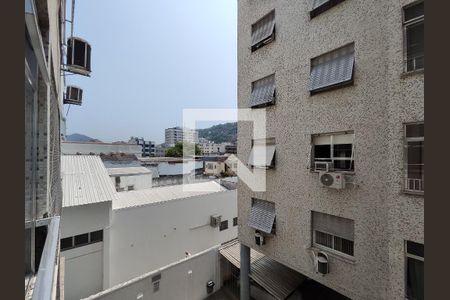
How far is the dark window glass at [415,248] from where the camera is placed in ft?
12.2

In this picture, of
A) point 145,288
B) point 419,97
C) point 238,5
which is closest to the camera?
point 419,97

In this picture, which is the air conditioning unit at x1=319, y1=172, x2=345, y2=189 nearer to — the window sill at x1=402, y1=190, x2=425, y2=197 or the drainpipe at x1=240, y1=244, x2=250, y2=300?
the window sill at x1=402, y1=190, x2=425, y2=197

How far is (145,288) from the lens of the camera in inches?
301

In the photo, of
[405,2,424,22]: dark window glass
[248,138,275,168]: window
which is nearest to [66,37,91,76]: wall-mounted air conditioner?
[248,138,275,168]: window

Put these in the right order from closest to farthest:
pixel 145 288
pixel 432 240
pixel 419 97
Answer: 1. pixel 432 240
2. pixel 419 97
3. pixel 145 288

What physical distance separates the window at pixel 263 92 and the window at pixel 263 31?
1.18 meters

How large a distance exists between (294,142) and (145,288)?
7.05 meters

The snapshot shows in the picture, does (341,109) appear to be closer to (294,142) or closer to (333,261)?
(294,142)

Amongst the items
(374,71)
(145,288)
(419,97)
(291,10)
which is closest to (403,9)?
(374,71)

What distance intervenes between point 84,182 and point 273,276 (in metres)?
8.79

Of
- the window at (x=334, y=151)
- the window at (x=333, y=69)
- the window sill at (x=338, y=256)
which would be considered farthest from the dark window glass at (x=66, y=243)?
the window at (x=333, y=69)

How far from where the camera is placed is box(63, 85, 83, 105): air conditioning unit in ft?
32.0

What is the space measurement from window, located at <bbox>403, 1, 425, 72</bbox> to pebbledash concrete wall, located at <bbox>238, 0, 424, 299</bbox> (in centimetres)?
14

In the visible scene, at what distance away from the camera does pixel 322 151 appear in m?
5.72
